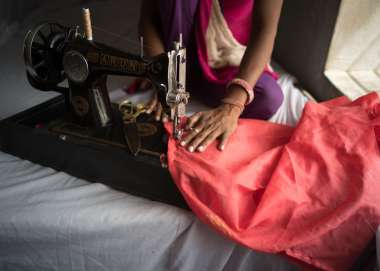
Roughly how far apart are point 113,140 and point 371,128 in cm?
56

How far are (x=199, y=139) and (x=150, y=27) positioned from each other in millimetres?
644

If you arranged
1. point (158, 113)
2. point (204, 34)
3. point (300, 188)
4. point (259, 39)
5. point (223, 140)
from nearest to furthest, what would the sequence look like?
point (300, 188)
point (223, 140)
point (158, 113)
point (259, 39)
point (204, 34)

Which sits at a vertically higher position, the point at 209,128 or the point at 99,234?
the point at 209,128

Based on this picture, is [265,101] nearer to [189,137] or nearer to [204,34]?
[204,34]

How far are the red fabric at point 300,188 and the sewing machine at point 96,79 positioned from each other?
10 cm

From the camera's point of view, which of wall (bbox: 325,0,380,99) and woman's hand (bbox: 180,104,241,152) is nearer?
woman's hand (bbox: 180,104,241,152)

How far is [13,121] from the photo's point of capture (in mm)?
881

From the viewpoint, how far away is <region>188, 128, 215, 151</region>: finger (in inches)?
29.7

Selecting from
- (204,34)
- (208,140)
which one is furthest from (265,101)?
(208,140)

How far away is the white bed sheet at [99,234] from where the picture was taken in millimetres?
732

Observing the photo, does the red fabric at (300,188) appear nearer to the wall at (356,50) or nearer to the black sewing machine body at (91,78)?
the black sewing machine body at (91,78)

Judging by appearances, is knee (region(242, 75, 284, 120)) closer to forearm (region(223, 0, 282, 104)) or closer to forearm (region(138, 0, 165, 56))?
forearm (region(223, 0, 282, 104))

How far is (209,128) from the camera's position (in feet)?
2.63

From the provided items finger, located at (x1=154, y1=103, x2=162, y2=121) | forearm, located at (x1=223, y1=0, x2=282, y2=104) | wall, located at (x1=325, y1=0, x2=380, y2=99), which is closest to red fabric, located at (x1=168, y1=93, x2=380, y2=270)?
finger, located at (x1=154, y1=103, x2=162, y2=121)
